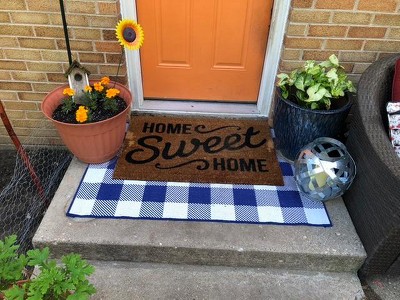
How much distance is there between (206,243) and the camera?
1686 mm

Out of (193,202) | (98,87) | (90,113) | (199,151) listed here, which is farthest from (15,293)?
(199,151)

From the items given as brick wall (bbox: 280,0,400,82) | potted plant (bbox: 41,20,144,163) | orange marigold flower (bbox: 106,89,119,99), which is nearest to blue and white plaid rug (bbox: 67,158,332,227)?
potted plant (bbox: 41,20,144,163)

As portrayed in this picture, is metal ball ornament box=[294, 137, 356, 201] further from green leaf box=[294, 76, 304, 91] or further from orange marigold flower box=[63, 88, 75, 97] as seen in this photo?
orange marigold flower box=[63, 88, 75, 97]

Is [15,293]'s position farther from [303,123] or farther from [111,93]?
[303,123]

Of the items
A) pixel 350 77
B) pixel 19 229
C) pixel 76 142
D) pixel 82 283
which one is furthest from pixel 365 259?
pixel 19 229

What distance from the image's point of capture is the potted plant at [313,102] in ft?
6.12

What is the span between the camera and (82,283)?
47.1 inches

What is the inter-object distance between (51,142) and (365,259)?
2076 millimetres

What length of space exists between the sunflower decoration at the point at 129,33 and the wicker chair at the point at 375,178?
1183 mm

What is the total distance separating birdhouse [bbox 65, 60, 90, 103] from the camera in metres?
1.91

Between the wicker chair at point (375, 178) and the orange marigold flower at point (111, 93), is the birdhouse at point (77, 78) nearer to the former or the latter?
the orange marigold flower at point (111, 93)

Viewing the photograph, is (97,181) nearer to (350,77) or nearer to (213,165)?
(213,165)

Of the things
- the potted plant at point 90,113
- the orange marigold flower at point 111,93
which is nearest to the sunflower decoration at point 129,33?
the potted plant at point 90,113

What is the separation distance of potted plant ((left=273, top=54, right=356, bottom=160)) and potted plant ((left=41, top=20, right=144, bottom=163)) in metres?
A: 0.89
